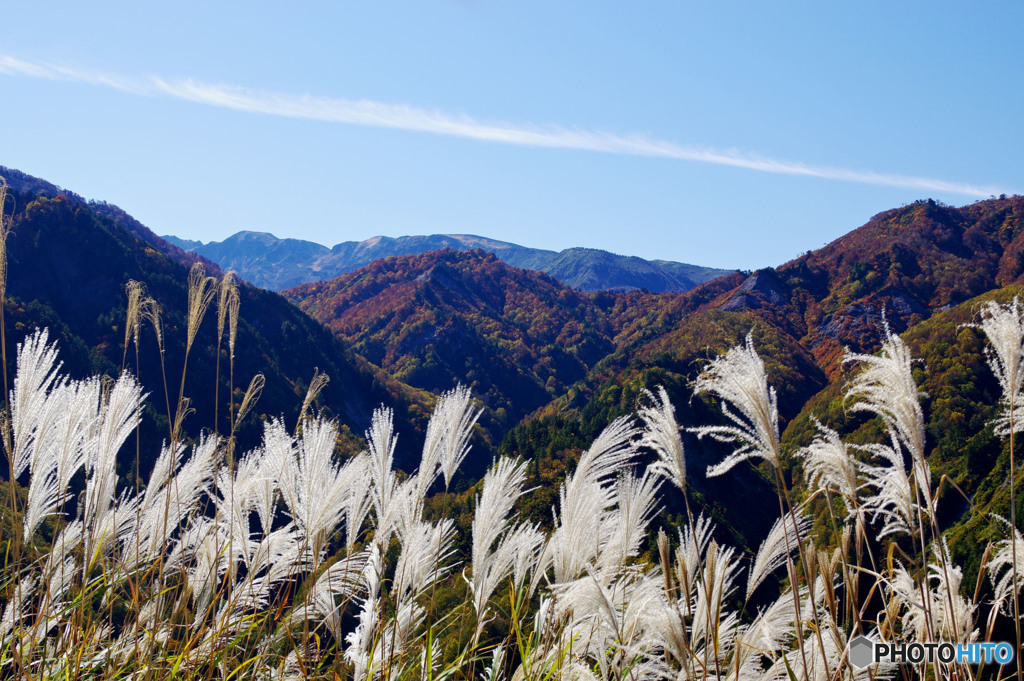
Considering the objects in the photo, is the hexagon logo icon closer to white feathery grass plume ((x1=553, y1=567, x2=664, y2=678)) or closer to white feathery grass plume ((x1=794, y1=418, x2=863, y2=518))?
white feathery grass plume ((x1=794, y1=418, x2=863, y2=518))

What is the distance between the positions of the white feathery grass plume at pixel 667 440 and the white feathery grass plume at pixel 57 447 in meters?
2.10

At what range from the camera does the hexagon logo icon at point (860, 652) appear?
209 centimetres

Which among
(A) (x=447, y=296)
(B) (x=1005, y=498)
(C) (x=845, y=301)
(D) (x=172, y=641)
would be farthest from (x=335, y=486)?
(A) (x=447, y=296)

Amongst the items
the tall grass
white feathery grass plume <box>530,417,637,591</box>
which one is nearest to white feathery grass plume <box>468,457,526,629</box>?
the tall grass

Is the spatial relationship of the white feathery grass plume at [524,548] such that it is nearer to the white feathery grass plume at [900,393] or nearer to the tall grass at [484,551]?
the tall grass at [484,551]

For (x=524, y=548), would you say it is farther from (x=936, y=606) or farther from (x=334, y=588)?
(x=936, y=606)

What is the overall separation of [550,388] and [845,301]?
3501cm

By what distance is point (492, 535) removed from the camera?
2.32 m

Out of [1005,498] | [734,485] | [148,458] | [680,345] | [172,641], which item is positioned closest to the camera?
[172,641]

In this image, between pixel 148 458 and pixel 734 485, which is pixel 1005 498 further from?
pixel 148 458

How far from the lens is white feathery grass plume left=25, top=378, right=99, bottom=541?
2.21 meters

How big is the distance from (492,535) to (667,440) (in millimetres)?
771

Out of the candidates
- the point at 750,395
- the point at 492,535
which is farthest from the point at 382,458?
the point at 750,395

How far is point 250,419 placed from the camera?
1454 inches
